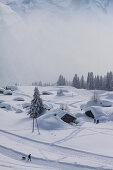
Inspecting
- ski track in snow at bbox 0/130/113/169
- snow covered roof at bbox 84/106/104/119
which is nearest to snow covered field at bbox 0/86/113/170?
ski track in snow at bbox 0/130/113/169

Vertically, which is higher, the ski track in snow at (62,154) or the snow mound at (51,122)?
the snow mound at (51,122)

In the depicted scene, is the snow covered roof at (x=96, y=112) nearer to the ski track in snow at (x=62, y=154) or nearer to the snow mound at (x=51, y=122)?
the snow mound at (x=51, y=122)

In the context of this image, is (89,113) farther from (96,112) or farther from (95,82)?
(95,82)

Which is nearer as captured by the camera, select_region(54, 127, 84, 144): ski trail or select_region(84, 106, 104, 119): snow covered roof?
select_region(54, 127, 84, 144): ski trail

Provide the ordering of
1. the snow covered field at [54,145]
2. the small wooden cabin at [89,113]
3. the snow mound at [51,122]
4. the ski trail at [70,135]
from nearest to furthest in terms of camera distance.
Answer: the snow covered field at [54,145] → the ski trail at [70,135] → the snow mound at [51,122] → the small wooden cabin at [89,113]

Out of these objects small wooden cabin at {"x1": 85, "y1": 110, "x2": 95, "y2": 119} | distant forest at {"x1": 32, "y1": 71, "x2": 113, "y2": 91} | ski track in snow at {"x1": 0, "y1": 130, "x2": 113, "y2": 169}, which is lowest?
ski track in snow at {"x1": 0, "y1": 130, "x2": 113, "y2": 169}

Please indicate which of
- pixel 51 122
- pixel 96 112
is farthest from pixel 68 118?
pixel 96 112

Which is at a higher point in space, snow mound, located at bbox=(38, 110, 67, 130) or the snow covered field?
snow mound, located at bbox=(38, 110, 67, 130)

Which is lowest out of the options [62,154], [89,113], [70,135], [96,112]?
[62,154]

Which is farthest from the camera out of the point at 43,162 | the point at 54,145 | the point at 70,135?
the point at 70,135

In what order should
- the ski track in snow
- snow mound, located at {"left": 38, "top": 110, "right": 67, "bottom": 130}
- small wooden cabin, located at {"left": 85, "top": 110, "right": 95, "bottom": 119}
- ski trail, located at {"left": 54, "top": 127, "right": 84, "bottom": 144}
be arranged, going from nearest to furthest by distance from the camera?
the ski track in snow, ski trail, located at {"left": 54, "top": 127, "right": 84, "bottom": 144}, snow mound, located at {"left": 38, "top": 110, "right": 67, "bottom": 130}, small wooden cabin, located at {"left": 85, "top": 110, "right": 95, "bottom": 119}

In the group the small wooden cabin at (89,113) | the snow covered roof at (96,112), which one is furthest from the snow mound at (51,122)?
the small wooden cabin at (89,113)

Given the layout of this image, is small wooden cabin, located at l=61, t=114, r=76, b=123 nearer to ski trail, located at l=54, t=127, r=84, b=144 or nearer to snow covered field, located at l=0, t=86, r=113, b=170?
snow covered field, located at l=0, t=86, r=113, b=170

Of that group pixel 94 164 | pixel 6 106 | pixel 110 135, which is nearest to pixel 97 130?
pixel 110 135
